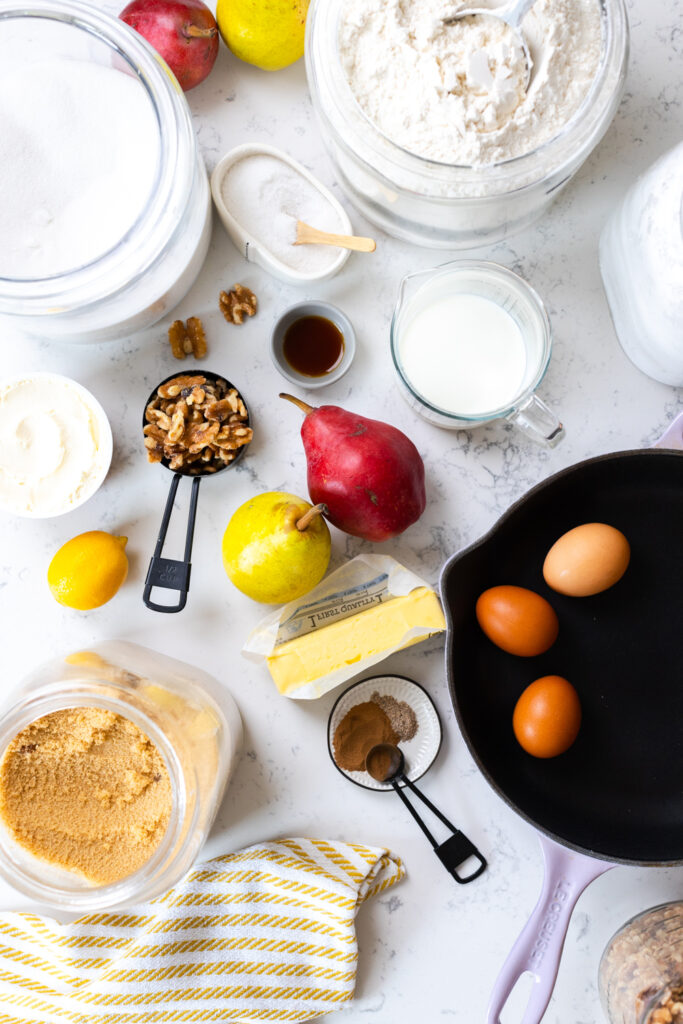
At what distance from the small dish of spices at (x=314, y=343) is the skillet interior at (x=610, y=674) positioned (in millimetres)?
296

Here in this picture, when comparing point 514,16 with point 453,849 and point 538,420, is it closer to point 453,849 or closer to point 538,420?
point 538,420

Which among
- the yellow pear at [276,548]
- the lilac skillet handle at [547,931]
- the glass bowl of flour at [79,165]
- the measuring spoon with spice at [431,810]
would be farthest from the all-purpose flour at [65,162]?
the lilac skillet handle at [547,931]

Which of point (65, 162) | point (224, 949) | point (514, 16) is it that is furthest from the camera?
point (224, 949)

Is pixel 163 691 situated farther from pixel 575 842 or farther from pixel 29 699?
pixel 575 842

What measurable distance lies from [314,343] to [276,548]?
0.29 m

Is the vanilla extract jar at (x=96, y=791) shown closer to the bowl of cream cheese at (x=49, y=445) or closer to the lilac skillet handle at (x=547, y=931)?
the bowl of cream cheese at (x=49, y=445)

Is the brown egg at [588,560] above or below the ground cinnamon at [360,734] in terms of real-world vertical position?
above

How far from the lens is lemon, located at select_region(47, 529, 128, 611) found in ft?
3.01

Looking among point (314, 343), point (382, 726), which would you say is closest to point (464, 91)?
point (314, 343)

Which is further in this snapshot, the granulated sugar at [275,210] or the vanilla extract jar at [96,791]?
the granulated sugar at [275,210]

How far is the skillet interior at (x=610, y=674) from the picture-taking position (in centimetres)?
92

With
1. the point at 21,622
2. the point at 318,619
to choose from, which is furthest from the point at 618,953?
the point at 21,622

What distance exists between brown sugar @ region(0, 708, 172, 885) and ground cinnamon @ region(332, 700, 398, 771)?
9.2 inches

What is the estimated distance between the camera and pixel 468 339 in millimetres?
944
